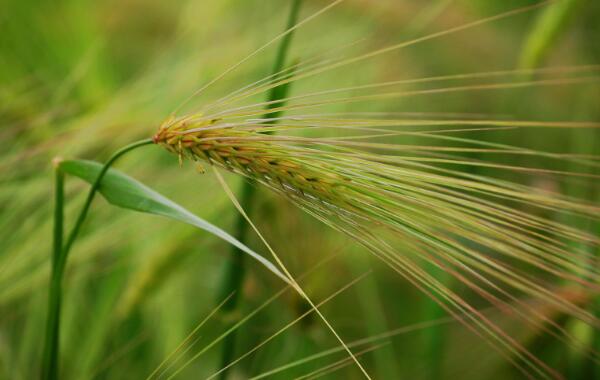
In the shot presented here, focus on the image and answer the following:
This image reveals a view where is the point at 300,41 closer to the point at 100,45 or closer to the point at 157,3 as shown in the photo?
the point at 100,45

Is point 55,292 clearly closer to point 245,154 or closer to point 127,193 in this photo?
point 127,193

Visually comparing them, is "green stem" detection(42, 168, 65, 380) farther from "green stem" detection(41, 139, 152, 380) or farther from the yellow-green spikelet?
the yellow-green spikelet

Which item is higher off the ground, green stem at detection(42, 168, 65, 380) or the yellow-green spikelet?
the yellow-green spikelet

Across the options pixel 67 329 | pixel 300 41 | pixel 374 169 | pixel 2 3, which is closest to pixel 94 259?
pixel 67 329

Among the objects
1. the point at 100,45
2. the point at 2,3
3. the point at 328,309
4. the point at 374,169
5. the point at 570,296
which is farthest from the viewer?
the point at 2,3

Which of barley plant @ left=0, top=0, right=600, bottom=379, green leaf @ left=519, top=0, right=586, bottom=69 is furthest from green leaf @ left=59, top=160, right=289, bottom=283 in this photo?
green leaf @ left=519, top=0, right=586, bottom=69

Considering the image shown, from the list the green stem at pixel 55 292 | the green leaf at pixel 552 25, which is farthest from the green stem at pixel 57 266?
the green leaf at pixel 552 25

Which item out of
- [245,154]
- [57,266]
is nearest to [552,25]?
[245,154]

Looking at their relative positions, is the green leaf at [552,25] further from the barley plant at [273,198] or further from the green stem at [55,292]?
the green stem at [55,292]
